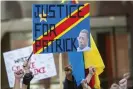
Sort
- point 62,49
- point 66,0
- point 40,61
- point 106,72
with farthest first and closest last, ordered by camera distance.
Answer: point 106,72
point 40,61
point 66,0
point 62,49

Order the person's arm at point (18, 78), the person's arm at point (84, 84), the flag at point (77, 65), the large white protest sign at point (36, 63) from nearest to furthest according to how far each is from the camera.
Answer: the person's arm at point (18, 78)
the person's arm at point (84, 84)
the flag at point (77, 65)
the large white protest sign at point (36, 63)

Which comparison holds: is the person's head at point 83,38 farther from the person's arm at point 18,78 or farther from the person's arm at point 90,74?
the person's arm at point 18,78

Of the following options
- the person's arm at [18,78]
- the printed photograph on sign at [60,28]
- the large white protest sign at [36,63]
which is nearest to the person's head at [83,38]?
the printed photograph on sign at [60,28]

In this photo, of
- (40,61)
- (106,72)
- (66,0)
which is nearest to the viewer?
(66,0)

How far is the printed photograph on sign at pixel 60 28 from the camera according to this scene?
309cm

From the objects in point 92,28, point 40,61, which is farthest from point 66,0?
point 92,28

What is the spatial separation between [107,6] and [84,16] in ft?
6.56

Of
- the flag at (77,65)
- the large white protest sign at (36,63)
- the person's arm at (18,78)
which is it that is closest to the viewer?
the person's arm at (18,78)

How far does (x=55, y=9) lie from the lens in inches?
124

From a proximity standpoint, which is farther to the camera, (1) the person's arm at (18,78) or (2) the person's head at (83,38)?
(2) the person's head at (83,38)

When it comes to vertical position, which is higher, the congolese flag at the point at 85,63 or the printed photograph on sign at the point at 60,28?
the printed photograph on sign at the point at 60,28

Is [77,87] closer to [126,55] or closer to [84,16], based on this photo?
[84,16]

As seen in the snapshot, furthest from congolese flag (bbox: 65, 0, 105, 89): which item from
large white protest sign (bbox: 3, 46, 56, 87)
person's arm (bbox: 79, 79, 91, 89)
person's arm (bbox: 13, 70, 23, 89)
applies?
large white protest sign (bbox: 3, 46, 56, 87)

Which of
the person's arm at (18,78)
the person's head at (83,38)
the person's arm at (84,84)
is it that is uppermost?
the person's head at (83,38)
